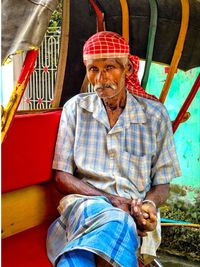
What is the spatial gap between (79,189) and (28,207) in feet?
1.02

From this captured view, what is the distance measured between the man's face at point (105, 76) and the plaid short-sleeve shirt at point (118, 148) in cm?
12

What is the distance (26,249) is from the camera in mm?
2166

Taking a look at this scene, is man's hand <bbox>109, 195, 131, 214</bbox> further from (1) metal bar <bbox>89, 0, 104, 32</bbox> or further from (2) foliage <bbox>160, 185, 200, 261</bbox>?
(2) foliage <bbox>160, 185, 200, 261</bbox>

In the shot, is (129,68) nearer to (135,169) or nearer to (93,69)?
(93,69)

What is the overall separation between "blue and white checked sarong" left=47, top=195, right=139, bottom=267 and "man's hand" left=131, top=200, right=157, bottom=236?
0.40 feet

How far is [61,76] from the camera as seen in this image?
10.2ft

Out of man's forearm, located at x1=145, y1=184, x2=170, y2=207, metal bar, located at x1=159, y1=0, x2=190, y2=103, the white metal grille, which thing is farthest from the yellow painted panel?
Result: the white metal grille

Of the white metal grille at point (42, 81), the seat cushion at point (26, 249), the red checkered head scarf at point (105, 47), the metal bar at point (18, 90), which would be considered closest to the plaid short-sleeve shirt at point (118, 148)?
the red checkered head scarf at point (105, 47)

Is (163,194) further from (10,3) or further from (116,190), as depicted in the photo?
(10,3)

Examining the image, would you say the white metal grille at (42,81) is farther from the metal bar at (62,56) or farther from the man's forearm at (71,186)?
the man's forearm at (71,186)

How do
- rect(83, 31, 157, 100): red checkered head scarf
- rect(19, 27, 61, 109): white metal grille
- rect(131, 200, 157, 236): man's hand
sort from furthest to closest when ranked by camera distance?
rect(19, 27, 61, 109): white metal grille < rect(83, 31, 157, 100): red checkered head scarf < rect(131, 200, 157, 236): man's hand

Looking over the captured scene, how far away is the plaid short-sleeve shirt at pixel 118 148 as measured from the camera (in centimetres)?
239

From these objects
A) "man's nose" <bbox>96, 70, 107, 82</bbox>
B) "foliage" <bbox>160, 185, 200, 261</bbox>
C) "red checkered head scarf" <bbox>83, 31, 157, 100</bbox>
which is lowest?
"foliage" <bbox>160, 185, 200, 261</bbox>

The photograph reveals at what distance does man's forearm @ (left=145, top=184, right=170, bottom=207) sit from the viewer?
7.89 feet
